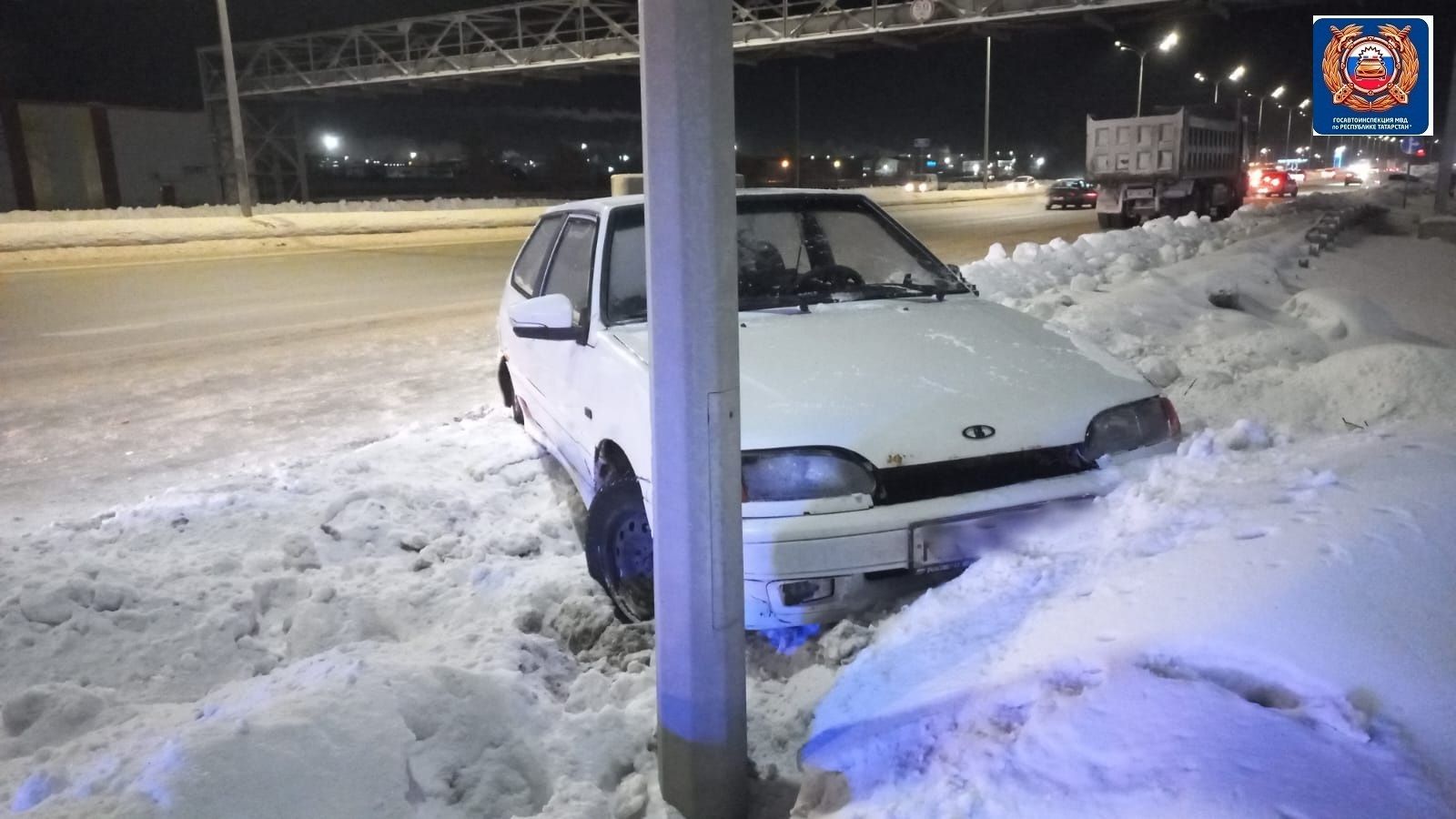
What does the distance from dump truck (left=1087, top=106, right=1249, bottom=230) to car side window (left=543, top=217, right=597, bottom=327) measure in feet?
70.1

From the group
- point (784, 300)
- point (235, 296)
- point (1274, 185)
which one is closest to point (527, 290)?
point (784, 300)

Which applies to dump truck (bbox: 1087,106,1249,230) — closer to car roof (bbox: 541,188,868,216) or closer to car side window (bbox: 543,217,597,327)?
car roof (bbox: 541,188,868,216)

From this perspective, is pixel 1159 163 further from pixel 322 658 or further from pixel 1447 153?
pixel 322 658

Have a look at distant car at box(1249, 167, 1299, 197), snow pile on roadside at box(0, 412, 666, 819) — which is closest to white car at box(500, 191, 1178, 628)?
snow pile on roadside at box(0, 412, 666, 819)

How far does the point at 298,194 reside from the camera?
44.5 m

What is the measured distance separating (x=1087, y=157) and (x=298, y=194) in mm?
33674

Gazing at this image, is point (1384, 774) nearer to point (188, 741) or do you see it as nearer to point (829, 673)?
point (829, 673)

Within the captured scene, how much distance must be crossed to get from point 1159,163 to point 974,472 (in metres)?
22.6

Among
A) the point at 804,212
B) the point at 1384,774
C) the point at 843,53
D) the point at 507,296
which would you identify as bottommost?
the point at 1384,774

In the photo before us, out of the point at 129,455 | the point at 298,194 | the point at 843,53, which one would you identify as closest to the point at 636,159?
the point at 298,194

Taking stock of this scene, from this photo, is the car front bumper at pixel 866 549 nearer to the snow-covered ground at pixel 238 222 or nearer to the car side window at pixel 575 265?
the car side window at pixel 575 265

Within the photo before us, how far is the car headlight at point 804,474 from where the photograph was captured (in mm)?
3254

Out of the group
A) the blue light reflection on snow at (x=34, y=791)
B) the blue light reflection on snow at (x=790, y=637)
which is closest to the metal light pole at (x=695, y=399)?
the blue light reflection on snow at (x=790, y=637)

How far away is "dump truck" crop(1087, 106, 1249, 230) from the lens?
2317 centimetres
